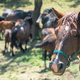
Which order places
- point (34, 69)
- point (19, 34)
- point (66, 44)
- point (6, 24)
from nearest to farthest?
1. point (66, 44)
2. point (34, 69)
3. point (19, 34)
4. point (6, 24)

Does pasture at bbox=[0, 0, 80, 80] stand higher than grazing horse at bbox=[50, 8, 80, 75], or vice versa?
grazing horse at bbox=[50, 8, 80, 75]

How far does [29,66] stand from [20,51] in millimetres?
2567

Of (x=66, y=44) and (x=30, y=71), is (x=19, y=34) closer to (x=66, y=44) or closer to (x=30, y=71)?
(x=30, y=71)

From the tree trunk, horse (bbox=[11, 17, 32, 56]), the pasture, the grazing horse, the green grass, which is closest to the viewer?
the grazing horse

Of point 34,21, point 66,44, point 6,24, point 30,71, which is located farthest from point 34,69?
point 6,24

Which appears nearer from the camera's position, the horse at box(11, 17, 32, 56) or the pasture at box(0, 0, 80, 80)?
the pasture at box(0, 0, 80, 80)

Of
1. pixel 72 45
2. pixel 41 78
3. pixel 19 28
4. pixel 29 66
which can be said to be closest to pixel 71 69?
pixel 41 78

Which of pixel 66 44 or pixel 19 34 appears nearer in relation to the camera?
pixel 66 44

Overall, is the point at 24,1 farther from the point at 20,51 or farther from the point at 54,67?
the point at 54,67

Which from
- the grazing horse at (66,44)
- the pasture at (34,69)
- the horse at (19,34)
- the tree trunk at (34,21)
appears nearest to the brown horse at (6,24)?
the tree trunk at (34,21)

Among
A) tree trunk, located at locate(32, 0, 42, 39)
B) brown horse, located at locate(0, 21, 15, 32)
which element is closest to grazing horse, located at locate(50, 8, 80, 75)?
tree trunk, located at locate(32, 0, 42, 39)

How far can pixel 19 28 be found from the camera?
739cm

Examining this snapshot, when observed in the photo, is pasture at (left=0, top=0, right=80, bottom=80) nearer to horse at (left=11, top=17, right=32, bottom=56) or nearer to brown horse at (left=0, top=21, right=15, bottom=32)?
horse at (left=11, top=17, right=32, bottom=56)

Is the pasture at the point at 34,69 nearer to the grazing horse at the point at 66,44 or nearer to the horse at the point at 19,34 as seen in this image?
the horse at the point at 19,34
